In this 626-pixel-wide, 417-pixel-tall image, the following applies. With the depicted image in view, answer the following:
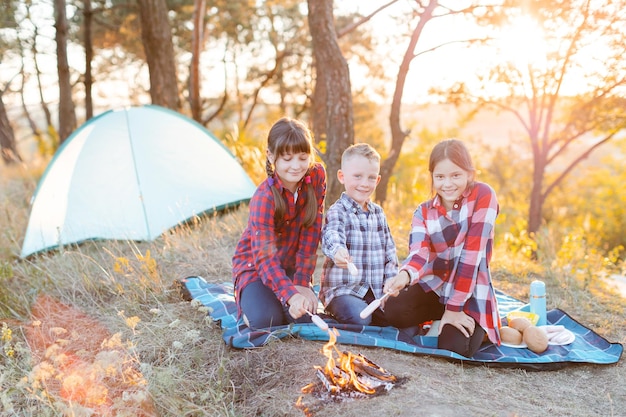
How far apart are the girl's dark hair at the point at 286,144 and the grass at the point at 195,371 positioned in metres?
0.76

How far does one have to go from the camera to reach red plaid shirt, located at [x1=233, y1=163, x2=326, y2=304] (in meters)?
3.14

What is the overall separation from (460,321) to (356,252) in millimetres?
700

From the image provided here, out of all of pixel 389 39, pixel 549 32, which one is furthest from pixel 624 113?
pixel 389 39

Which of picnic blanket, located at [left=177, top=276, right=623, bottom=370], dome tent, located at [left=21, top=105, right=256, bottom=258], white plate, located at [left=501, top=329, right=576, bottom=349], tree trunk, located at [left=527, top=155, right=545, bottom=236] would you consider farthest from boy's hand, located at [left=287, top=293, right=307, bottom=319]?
tree trunk, located at [left=527, top=155, right=545, bottom=236]

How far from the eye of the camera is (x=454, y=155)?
9.99ft

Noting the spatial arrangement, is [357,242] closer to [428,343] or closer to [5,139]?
[428,343]

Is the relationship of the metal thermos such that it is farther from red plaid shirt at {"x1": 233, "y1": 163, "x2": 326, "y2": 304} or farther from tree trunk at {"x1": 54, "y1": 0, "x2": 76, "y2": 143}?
tree trunk at {"x1": 54, "y1": 0, "x2": 76, "y2": 143}

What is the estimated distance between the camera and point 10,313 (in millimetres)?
3908

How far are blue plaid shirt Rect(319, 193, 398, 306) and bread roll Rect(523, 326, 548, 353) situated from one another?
32.8 inches

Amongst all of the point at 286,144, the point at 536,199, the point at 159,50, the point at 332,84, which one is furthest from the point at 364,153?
the point at 536,199

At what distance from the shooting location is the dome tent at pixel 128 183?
552cm

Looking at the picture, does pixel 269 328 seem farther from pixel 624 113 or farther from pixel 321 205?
pixel 624 113

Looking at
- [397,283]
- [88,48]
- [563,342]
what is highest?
[88,48]

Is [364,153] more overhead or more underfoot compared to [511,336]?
more overhead
